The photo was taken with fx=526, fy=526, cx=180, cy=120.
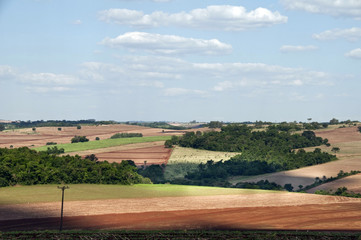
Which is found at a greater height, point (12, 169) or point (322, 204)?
point (12, 169)

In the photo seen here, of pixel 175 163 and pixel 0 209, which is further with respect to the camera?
pixel 175 163

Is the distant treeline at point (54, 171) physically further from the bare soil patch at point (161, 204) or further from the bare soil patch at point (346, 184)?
the bare soil patch at point (346, 184)

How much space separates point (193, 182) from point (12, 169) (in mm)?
47725

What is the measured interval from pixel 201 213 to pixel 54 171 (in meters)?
37.4

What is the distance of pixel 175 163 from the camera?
488 ft

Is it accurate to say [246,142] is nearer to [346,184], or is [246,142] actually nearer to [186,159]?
[186,159]

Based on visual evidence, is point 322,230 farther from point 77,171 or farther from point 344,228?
point 77,171

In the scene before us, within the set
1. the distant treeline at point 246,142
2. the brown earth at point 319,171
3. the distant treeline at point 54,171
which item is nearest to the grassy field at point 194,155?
the distant treeline at point 246,142

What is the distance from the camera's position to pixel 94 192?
294 ft

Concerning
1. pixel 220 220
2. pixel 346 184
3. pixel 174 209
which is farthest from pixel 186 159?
pixel 220 220

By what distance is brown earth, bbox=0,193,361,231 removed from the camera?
61594mm

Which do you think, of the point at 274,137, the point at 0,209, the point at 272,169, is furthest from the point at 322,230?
the point at 274,137

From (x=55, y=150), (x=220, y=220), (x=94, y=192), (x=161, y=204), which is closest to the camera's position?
(x=220, y=220)

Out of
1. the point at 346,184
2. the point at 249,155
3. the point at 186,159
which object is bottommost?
the point at 346,184
